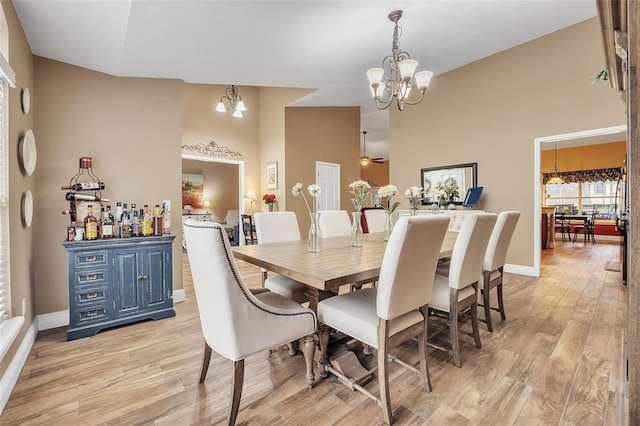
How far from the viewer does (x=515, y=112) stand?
4.25m

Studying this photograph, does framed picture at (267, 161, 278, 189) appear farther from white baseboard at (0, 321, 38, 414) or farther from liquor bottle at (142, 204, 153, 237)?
white baseboard at (0, 321, 38, 414)

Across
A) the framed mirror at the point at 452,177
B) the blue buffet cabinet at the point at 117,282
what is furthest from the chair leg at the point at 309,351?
the framed mirror at the point at 452,177

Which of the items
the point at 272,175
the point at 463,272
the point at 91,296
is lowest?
the point at 91,296

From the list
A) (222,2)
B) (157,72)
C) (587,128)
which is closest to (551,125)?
(587,128)

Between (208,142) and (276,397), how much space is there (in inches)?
219

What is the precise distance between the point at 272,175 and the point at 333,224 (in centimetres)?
355

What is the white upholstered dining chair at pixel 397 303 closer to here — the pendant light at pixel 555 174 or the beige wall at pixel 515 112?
the beige wall at pixel 515 112

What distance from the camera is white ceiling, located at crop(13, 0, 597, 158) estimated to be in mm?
2301

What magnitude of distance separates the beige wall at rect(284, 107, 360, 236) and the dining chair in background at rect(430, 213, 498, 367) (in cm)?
445

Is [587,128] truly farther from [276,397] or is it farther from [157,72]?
[157,72]

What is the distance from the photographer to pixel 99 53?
8.48 feet

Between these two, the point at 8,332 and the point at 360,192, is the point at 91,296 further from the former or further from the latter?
the point at 360,192

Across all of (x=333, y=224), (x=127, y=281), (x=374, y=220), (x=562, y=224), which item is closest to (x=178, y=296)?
(x=127, y=281)

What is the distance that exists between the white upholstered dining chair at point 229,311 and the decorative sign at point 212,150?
199 inches
